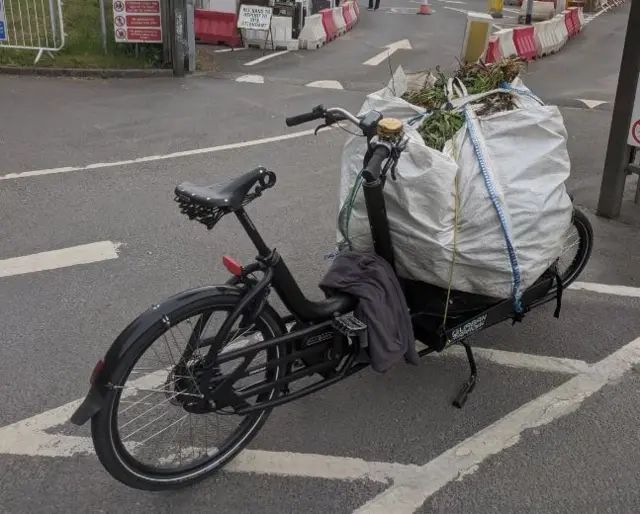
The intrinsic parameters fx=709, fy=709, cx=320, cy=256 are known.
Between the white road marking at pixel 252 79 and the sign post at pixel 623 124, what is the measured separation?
6.50 meters

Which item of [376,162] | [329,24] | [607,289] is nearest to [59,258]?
[376,162]

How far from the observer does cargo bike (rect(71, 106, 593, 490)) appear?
2684 millimetres

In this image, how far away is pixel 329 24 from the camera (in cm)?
1582

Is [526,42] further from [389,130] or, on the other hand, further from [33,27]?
[389,130]

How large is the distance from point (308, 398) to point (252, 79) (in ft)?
28.3

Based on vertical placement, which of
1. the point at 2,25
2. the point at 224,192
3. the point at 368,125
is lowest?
the point at 2,25

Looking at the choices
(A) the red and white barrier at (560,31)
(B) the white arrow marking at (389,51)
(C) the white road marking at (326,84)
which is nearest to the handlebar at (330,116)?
(C) the white road marking at (326,84)

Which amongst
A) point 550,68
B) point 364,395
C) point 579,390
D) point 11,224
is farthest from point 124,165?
point 550,68

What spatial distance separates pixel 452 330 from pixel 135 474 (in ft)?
5.46

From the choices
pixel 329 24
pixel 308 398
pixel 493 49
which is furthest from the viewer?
pixel 329 24

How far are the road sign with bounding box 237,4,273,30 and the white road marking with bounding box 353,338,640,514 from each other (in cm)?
1127

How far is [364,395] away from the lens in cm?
367

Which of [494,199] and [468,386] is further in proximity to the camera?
[468,386]

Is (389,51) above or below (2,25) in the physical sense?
below
